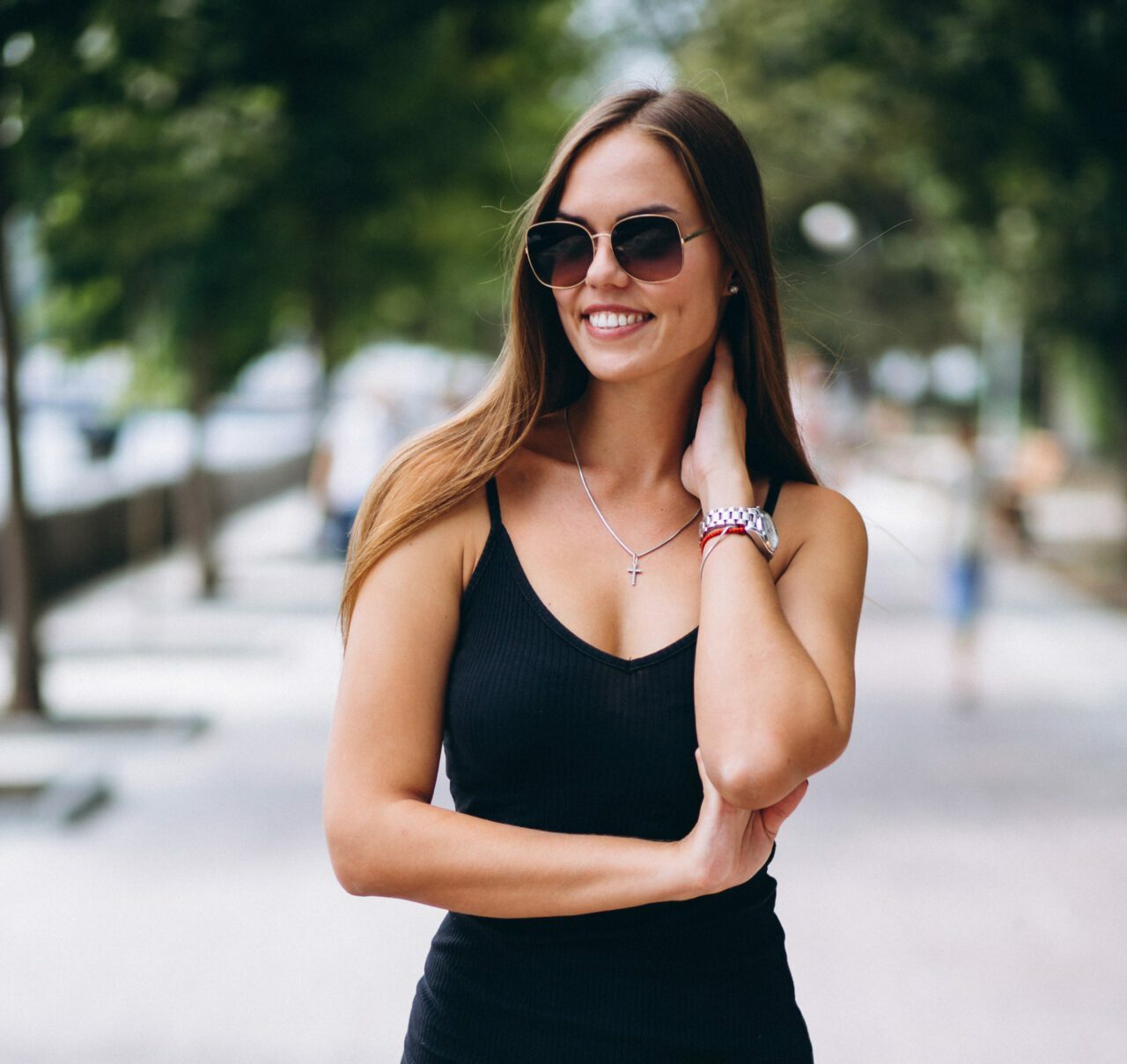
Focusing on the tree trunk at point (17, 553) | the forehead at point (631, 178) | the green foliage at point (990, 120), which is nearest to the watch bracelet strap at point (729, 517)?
the forehead at point (631, 178)

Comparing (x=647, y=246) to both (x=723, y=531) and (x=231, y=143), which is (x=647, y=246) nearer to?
(x=723, y=531)

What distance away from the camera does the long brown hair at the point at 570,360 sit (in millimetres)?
2041

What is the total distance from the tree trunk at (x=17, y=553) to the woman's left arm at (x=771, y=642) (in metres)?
7.60


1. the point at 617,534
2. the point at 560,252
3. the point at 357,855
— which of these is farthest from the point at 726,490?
the point at 357,855

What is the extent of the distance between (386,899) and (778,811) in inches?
186

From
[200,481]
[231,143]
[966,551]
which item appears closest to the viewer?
[966,551]

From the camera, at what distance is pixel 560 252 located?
210cm

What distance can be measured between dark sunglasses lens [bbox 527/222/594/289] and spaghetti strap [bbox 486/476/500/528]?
27 cm

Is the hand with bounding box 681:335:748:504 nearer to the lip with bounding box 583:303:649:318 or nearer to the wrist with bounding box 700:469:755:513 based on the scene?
the wrist with bounding box 700:469:755:513

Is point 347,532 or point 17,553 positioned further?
point 347,532

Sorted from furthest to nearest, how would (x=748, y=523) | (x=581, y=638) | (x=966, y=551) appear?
(x=966, y=551) < (x=748, y=523) < (x=581, y=638)

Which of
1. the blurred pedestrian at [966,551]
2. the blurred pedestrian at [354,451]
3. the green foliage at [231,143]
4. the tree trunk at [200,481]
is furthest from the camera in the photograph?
the tree trunk at [200,481]

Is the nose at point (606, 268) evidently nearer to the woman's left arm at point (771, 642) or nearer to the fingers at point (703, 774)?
the woman's left arm at point (771, 642)

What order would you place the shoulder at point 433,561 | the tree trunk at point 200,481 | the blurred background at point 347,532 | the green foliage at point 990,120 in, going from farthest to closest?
the tree trunk at point 200,481 < the green foliage at point 990,120 < the blurred background at point 347,532 < the shoulder at point 433,561
